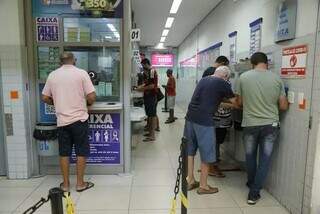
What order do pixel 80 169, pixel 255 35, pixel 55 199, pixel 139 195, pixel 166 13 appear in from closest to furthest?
pixel 55 199 → pixel 139 195 → pixel 80 169 → pixel 255 35 → pixel 166 13

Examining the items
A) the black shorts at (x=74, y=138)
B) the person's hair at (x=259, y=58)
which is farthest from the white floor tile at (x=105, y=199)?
the person's hair at (x=259, y=58)

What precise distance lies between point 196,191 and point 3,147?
240cm

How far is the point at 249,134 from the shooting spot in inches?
118

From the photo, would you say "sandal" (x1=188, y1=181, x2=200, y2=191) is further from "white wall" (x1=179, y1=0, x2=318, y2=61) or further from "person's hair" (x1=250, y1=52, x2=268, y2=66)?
"white wall" (x1=179, y1=0, x2=318, y2=61)

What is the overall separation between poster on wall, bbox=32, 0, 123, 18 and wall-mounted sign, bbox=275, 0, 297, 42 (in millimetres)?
1806

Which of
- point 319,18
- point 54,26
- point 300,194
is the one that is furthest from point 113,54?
point 300,194

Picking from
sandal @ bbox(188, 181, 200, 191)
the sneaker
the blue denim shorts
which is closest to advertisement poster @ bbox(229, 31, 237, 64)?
the blue denim shorts

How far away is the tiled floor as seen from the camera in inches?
111

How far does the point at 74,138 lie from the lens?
3.19m

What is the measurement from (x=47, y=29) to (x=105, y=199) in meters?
2.11

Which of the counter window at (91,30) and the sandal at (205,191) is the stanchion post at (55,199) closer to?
the sandal at (205,191)

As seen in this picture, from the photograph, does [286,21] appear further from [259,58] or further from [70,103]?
[70,103]

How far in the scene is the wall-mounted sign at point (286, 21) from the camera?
8.93 feet

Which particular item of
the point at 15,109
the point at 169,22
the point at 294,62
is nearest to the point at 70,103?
the point at 15,109
